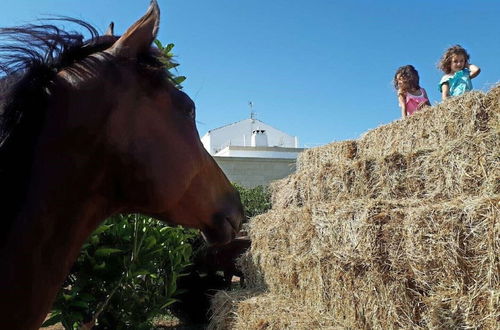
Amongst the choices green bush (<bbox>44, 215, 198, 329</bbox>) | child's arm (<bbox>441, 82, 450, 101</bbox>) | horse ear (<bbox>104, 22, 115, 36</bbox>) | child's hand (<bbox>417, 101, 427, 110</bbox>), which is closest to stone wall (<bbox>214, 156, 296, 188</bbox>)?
child's hand (<bbox>417, 101, 427, 110</bbox>)

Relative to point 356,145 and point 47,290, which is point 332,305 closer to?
point 356,145

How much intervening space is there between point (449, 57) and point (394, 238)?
2.45 metres

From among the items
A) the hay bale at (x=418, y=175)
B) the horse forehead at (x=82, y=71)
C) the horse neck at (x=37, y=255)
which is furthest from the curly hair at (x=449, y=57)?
the horse neck at (x=37, y=255)

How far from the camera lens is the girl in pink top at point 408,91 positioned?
484 cm

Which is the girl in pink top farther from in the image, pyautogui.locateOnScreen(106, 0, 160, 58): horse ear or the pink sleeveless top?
pyautogui.locateOnScreen(106, 0, 160, 58): horse ear

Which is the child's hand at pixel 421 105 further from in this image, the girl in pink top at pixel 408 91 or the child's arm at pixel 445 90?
the child's arm at pixel 445 90

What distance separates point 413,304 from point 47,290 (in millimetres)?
2438

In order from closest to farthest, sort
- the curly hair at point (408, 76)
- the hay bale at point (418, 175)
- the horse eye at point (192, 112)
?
the horse eye at point (192, 112)
the hay bale at point (418, 175)
the curly hair at point (408, 76)

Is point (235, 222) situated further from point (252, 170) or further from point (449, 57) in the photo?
point (252, 170)

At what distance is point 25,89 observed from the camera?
1.12m

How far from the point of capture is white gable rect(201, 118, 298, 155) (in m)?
25.9

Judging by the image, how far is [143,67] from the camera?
126cm

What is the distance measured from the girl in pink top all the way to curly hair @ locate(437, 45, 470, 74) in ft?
1.13

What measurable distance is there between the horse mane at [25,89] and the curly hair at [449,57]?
3966 millimetres
